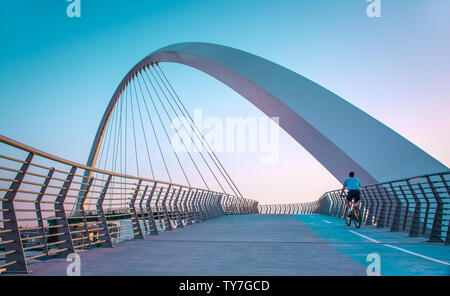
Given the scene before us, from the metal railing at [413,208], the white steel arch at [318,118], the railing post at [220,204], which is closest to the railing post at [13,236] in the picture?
the metal railing at [413,208]

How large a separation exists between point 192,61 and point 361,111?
32.6ft

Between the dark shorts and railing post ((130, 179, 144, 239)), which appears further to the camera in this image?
the dark shorts

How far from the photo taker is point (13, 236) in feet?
12.2

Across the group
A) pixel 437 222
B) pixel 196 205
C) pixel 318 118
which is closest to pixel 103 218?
pixel 437 222

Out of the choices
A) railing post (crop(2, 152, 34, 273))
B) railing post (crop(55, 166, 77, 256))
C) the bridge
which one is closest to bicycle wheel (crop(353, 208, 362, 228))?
the bridge

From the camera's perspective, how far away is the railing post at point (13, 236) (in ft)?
12.0

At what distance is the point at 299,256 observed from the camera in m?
4.81

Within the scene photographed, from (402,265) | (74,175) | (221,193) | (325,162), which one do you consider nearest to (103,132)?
(221,193)

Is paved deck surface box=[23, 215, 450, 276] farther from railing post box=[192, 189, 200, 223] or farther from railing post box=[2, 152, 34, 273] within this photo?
railing post box=[192, 189, 200, 223]

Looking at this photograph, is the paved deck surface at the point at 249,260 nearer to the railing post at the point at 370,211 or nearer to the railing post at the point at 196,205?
the railing post at the point at 370,211

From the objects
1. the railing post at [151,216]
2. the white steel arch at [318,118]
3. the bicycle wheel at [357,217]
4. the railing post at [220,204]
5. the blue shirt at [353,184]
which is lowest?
the railing post at [220,204]

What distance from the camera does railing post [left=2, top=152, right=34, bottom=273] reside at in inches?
144
